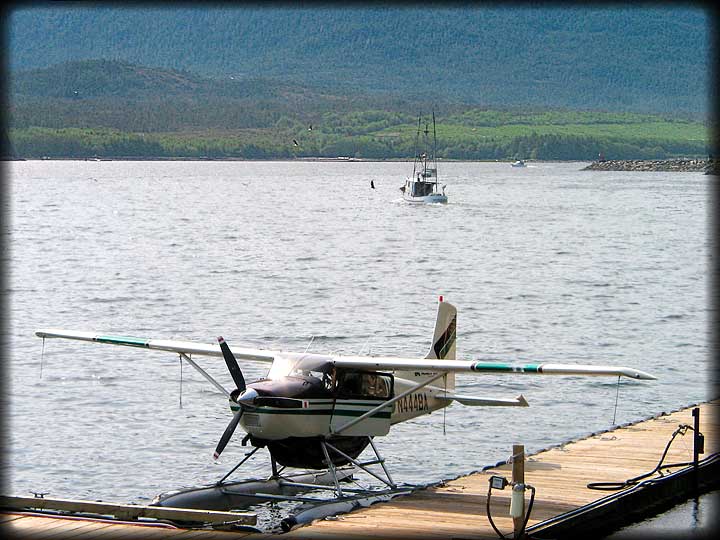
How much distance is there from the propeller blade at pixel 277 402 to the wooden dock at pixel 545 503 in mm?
1429

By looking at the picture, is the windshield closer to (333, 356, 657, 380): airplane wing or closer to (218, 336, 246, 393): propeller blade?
(333, 356, 657, 380): airplane wing

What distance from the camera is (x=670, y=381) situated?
1032 inches

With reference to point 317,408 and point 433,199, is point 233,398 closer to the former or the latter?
point 317,408

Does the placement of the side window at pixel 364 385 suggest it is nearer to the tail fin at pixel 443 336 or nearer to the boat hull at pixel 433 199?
the tail fin at pixel 443 336

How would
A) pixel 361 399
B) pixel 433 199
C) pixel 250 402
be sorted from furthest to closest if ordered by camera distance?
pixel 433 199
pixel 361 399
pixel 250 402

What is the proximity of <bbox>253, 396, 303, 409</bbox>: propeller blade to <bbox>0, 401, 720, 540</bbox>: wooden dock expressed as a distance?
143 cm

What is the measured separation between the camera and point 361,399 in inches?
596

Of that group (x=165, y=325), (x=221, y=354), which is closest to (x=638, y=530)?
(x=221, y=354)

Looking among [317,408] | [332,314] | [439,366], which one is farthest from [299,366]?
[332,314]

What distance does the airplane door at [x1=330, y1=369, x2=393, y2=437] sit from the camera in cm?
1490

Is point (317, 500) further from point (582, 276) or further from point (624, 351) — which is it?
point (582, 276)

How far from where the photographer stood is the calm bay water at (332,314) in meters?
19.8

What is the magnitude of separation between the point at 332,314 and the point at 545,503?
2330 cm

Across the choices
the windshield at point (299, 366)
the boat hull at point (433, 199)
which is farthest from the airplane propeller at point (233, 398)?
the boat hull at point (433, 199)
